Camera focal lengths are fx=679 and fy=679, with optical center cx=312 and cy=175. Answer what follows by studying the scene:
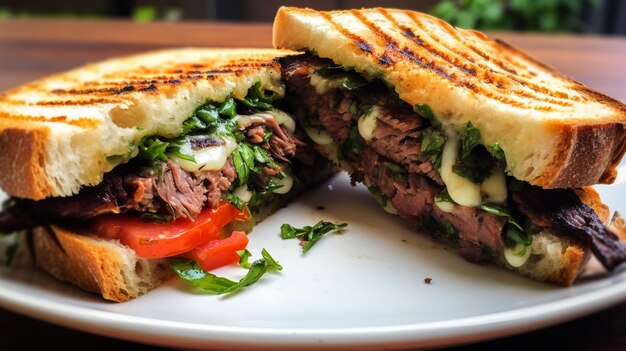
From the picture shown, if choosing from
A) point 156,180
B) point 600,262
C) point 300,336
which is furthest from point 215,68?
point 600,262

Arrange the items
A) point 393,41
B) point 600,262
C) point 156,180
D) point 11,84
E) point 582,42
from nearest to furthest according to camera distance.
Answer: point 600,262
point 156,180
point 393,41
point 11,84
point 582,42

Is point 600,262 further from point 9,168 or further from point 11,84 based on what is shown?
point 11,84

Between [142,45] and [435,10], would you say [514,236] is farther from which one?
[435,10]

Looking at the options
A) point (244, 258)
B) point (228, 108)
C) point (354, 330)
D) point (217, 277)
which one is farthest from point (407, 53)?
point (354, 330)

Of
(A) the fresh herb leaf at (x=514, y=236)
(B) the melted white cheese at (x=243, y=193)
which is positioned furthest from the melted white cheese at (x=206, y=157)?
(A) the fresh herb leaf at (x=514, y=236)

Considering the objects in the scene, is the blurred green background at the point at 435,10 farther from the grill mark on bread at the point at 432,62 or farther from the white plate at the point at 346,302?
the white plate at the point at 346,302

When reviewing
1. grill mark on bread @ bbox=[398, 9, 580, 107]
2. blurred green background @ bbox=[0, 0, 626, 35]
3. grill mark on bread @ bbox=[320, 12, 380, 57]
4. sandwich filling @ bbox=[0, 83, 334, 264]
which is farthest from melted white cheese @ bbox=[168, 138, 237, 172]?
blurred green background @ bbox=[0, 0, 626, 35]
